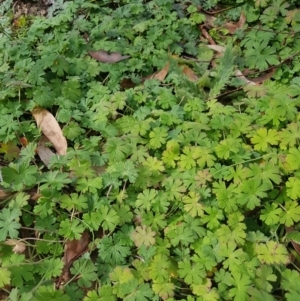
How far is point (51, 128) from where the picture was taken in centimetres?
306

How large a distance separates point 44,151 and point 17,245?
70 cm

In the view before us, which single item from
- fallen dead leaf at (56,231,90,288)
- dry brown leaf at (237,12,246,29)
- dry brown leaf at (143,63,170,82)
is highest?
dry brown leaf at (143,63,170,82)

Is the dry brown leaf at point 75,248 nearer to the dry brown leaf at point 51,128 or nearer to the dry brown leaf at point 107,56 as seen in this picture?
the dry brown leaf at point 51,128

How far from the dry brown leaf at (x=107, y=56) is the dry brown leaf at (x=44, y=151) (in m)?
0.81

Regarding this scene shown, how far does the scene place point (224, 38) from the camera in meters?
3.64

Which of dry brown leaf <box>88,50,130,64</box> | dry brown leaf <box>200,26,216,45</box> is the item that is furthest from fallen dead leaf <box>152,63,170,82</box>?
dry brown leaf <box>200,26,216,45</box>

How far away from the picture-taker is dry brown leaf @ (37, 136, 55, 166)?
294 centimetres

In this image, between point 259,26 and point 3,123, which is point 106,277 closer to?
point 3,123

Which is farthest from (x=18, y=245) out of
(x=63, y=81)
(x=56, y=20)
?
(x=56, y=20)

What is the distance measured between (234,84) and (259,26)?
2.32 feet

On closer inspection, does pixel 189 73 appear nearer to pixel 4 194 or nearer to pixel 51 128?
pixel 51 128

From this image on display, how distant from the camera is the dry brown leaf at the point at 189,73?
3.36 meters

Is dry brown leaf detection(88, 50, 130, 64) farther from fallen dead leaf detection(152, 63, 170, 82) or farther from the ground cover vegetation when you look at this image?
fallen dead leaf detection(152, 63, 170, 82)

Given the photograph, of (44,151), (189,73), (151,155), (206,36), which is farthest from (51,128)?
(206,36)
